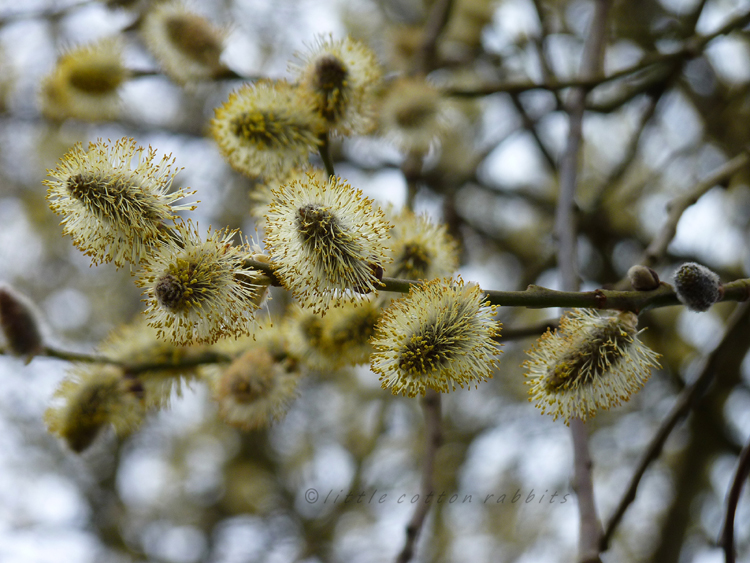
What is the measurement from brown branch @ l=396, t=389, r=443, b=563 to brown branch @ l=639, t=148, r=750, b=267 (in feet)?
2.30

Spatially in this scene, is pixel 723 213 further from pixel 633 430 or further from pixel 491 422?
pixel 491 422

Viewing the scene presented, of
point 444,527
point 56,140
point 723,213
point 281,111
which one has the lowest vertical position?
point 444,527

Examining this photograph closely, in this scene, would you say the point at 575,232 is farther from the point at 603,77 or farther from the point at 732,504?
the point at 732,504

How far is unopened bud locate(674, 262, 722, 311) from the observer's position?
1.11 metres

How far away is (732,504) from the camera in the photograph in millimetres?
1449

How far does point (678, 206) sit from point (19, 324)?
1756mm

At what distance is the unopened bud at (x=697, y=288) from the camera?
1.11m

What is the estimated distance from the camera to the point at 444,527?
4582 mm

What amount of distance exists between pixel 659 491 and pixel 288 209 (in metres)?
4.06

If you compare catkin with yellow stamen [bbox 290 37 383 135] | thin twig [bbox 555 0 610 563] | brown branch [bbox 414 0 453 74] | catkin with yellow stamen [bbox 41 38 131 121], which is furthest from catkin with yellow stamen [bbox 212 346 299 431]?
brown branch [bbox 414 0 453 74]

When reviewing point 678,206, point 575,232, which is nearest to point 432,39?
point 575,232

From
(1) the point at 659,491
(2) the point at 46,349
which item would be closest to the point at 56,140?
(2) the point at 46,349

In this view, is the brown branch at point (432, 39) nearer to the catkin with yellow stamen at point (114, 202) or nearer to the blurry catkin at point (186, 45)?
the blurry catkin at point (186, 45)

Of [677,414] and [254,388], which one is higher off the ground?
[254,388]
